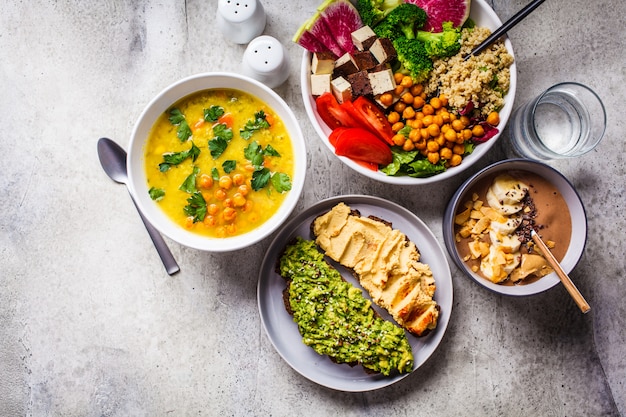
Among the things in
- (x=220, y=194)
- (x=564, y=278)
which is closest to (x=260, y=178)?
(x=220, y=194)

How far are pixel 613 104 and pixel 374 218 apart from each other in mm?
1580

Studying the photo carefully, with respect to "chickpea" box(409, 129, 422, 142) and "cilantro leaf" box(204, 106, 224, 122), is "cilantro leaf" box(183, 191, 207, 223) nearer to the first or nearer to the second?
"cilantro leaf" box(204, 106, 224, 122)

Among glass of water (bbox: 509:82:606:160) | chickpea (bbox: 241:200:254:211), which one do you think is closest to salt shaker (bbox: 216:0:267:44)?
chickpea (bbox: 241:200:254:211)

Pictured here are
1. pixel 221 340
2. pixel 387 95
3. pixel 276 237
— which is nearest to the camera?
pixel 387 95

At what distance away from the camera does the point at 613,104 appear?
9.52 ft

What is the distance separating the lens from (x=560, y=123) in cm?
278

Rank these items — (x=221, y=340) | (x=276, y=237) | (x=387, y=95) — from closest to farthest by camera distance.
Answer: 1. (x=387, y=95)
2. (x=276, y=237)
3. (x=221, y=340)

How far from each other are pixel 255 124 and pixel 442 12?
44.3 inches

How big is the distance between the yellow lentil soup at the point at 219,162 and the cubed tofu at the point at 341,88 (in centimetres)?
33

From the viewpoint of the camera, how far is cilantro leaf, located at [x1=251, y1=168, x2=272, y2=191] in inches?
96.3

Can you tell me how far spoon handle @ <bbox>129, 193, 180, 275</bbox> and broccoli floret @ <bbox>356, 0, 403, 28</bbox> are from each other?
5.29 ft

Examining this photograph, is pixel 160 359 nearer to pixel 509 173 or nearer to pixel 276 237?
pixel 276 237

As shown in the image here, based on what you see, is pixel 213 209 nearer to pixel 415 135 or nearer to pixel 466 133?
pixel 415 135

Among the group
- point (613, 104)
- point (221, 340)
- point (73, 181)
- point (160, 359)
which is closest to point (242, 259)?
point (221, 340)
